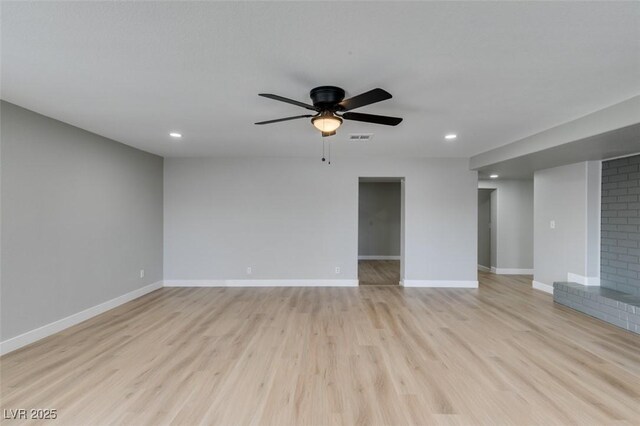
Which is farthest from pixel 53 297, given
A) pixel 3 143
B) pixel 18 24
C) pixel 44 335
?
pixel 18 24

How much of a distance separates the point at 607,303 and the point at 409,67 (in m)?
4.04

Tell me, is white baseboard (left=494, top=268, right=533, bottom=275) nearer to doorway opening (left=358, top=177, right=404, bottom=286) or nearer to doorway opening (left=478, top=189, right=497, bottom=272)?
doorway opening (left=478, top=189, right=497, bottom=272)

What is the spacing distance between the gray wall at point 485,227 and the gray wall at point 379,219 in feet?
7.94

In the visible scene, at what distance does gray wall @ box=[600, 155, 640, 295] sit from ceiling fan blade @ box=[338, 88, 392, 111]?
4.20 m

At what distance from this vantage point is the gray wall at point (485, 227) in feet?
23.7

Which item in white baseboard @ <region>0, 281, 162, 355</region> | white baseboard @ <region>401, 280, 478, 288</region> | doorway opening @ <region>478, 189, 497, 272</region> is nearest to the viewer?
white baseboard @ <region>0, 281, 162, 355</region>

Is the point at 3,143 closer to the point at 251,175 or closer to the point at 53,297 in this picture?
the point at 53,297

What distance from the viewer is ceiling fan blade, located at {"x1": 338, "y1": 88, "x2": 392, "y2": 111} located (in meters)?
2.01

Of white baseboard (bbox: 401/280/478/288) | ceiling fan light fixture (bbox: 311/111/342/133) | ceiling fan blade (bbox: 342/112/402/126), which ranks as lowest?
white baseboard (bbox: 401/280/478/288)

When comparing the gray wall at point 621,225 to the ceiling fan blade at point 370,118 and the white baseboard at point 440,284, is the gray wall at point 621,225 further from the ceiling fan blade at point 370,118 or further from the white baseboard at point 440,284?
the ceiling fan blade at point 370,118

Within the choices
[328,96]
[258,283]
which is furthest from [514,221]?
[328,96]

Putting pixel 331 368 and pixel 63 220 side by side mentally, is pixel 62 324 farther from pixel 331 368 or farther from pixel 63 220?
pixel 331 368

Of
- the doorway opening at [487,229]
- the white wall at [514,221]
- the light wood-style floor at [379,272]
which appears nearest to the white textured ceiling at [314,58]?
the light wood-style floor at [379,272]

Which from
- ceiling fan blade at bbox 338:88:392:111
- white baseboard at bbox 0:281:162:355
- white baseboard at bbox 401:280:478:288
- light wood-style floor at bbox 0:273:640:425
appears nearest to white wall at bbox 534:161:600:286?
light wood-style floor at bbox 0:273:640:425
